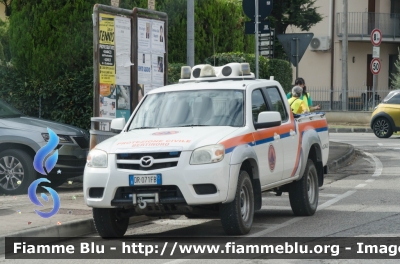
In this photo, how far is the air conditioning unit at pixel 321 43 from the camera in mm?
48688

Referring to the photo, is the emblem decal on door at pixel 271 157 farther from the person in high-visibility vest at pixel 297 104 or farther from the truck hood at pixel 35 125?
the person in high-visibility vest at pixel 297 104

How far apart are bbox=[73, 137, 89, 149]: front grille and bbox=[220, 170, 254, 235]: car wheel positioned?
213 inches

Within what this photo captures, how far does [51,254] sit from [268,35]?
14.8 m

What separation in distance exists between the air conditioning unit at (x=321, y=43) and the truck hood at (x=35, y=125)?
34.5 meters

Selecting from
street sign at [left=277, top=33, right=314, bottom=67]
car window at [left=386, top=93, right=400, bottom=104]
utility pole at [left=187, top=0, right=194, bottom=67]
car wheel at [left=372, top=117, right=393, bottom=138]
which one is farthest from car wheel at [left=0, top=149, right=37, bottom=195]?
car window at [left=386, top=93, right=400, bottom=104]

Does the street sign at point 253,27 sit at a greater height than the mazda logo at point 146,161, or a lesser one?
greater

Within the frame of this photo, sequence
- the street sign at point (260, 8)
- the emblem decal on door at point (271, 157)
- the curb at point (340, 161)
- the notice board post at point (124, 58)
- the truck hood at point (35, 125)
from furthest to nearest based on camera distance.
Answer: the street sign at point (260, 8) → the curb at point (340, 161) → the truck hood at point (35, 125) → the notice board post at point (124, 58) → the emblem decal on door at point (271, 157)

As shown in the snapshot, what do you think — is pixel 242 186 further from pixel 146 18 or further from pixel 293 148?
pixel 146 18

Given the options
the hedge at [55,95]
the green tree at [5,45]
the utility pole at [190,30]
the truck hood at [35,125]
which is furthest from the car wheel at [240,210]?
the green tree at [5,45]

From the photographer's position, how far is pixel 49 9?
1731cm


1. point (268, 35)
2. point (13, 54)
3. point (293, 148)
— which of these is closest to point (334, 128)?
point (268, 35)

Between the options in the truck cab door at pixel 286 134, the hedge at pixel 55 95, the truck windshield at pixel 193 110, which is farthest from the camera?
the hedge at pixel 55 95

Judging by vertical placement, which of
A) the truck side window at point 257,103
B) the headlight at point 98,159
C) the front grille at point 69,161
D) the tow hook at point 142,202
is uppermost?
the truck side window at point 257,103

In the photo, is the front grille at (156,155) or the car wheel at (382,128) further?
the car wheel at (382,128)
